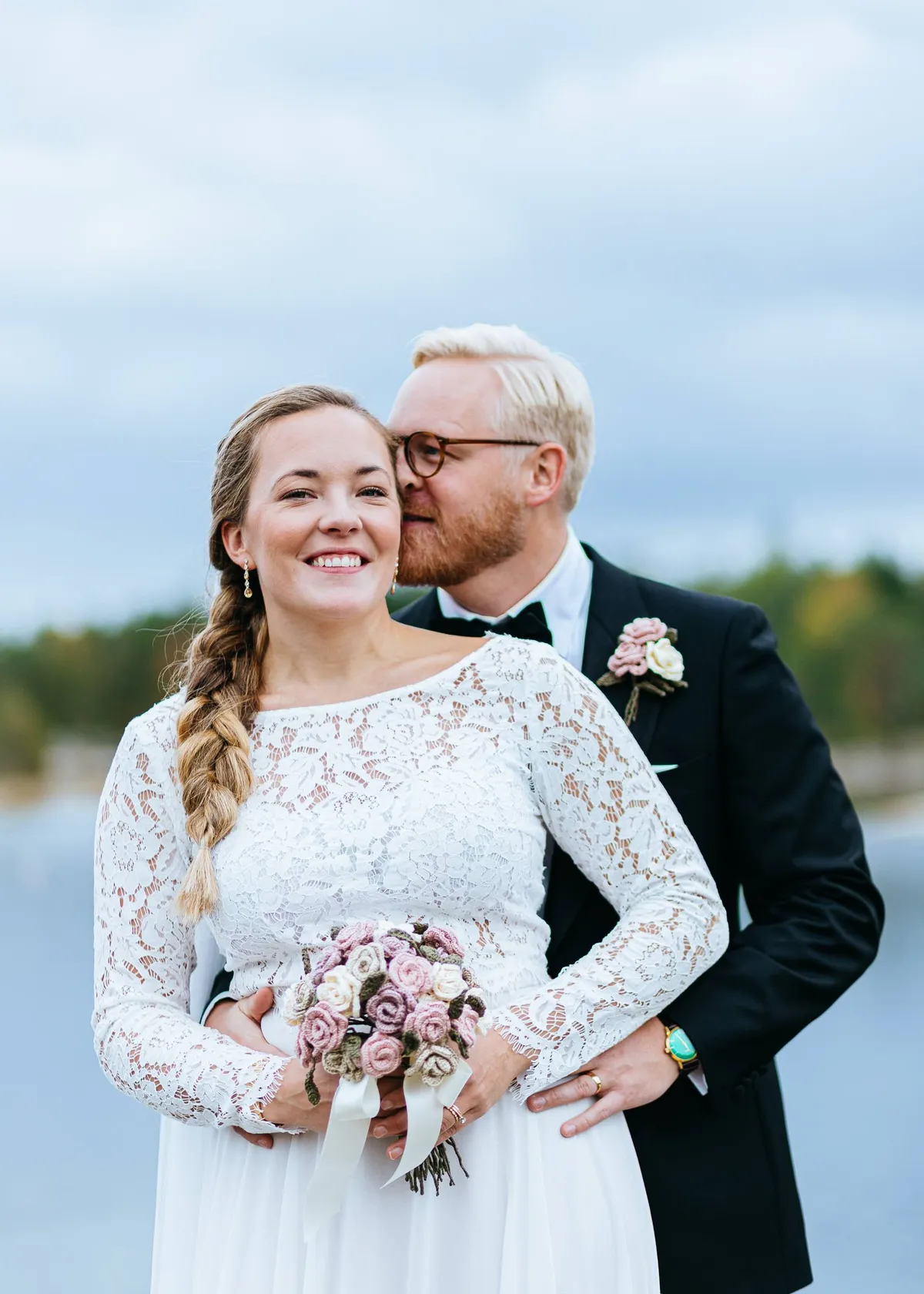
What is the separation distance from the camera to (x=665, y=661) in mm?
2938

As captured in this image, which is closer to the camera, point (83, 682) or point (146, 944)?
point (146, 944)

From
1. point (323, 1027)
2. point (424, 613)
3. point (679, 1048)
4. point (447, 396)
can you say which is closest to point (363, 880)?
point (323, 1027)

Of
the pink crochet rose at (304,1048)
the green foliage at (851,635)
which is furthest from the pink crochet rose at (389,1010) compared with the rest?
the green foliage at (851,635)

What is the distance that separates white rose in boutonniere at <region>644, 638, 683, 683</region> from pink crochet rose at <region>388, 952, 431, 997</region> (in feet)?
2.93

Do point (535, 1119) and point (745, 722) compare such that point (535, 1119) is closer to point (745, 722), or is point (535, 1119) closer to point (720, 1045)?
point (720, 1045)

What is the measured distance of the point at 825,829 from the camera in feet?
9.56

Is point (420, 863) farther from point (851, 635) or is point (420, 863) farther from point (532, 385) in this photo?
point (851, 635)

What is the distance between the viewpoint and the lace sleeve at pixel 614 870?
8.46 feet

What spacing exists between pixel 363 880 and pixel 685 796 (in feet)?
2.30

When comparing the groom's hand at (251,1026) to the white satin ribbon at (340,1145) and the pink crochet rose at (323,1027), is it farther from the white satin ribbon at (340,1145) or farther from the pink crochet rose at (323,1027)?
the pink crochet rose at (323,1027)

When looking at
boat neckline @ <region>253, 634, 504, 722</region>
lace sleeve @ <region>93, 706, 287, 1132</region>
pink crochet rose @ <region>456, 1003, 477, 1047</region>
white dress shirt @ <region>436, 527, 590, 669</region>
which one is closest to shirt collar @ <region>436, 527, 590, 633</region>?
white dress shirt @ <region>436, 527, 590, 669</region>

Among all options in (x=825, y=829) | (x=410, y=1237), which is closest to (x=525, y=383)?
(x=825, y=829)

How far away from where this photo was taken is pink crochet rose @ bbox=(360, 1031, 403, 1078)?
2191 mm

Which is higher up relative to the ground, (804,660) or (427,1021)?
(427,1021)
